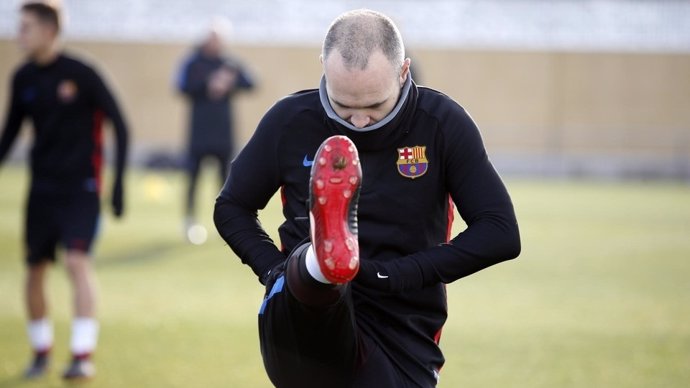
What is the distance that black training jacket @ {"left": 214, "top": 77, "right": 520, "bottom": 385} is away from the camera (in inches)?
150

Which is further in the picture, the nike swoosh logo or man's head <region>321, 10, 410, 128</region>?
the nike swoosh logo

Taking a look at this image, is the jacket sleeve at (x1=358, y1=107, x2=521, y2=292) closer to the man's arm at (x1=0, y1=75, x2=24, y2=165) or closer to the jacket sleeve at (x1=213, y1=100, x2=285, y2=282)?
the jacket sleeve at (x1=213, y1=100, x2=285, y2=282)

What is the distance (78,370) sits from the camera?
6.84 m

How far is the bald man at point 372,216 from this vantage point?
3.68 m

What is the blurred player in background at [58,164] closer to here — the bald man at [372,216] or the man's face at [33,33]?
the man's face at [33,33]

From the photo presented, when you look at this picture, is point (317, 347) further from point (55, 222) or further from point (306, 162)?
point (55, 222)

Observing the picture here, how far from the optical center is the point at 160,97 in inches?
1221

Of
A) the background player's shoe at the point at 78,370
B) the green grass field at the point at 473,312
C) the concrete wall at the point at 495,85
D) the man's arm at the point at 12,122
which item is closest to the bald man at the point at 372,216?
the green grass field at the point at 473,312

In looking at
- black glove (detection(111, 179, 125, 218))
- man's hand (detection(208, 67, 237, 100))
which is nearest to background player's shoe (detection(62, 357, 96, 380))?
black glove (detection(111, 179, 125, 218))

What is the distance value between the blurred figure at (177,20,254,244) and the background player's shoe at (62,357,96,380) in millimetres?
7058

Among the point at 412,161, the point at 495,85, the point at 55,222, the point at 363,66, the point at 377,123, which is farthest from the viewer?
the point at 495,85

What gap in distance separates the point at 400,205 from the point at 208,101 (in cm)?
1057

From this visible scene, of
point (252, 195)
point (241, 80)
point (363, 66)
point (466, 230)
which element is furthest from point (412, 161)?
point (241, 80)

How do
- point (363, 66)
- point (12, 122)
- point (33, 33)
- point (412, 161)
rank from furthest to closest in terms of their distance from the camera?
point (12, 122) < point (33, 33) < point (412, 161) < point (363, 66)
